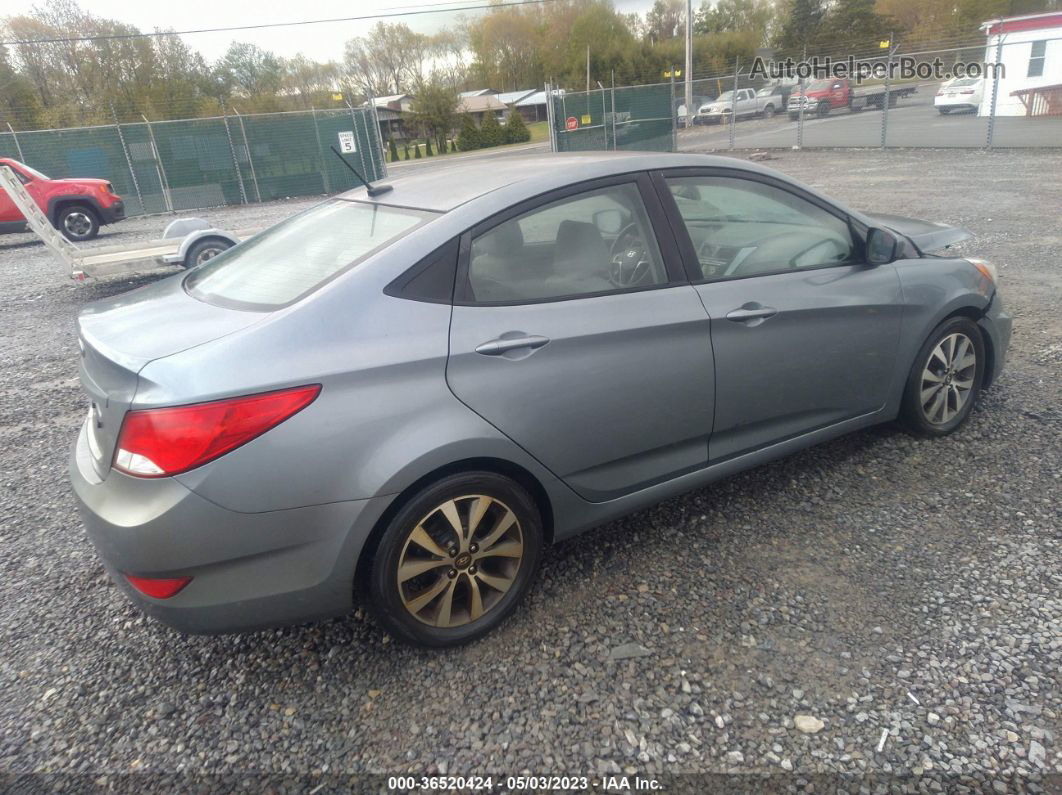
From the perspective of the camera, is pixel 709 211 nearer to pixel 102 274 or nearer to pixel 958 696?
pixel 958 696

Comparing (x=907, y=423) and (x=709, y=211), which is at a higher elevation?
(x=709, y=211)

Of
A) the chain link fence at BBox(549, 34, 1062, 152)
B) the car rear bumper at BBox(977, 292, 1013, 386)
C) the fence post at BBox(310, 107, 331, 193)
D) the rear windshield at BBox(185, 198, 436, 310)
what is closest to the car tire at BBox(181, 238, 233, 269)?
the rear windshield at BBox(185, 198, 436, 310)

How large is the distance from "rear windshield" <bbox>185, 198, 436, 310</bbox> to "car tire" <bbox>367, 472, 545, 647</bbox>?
32.9 inches

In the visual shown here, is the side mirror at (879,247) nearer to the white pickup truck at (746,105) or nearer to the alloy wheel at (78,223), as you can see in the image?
the alloy wheel at (78,223)

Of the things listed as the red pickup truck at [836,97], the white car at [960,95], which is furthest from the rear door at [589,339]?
the red pickup truck at [836,97]

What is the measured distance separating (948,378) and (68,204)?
16415 millimetres

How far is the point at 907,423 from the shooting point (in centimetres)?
376

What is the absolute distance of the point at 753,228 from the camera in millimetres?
3266

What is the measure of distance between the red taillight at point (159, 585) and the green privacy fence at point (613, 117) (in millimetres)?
21083

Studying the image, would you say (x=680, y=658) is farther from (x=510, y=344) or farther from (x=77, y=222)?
(x=77, y=222)

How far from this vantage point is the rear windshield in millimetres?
2525

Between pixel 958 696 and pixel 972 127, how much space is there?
20533mm

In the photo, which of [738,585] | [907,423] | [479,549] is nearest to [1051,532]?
[907,423]

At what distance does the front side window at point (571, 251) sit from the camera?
8.39 feet
